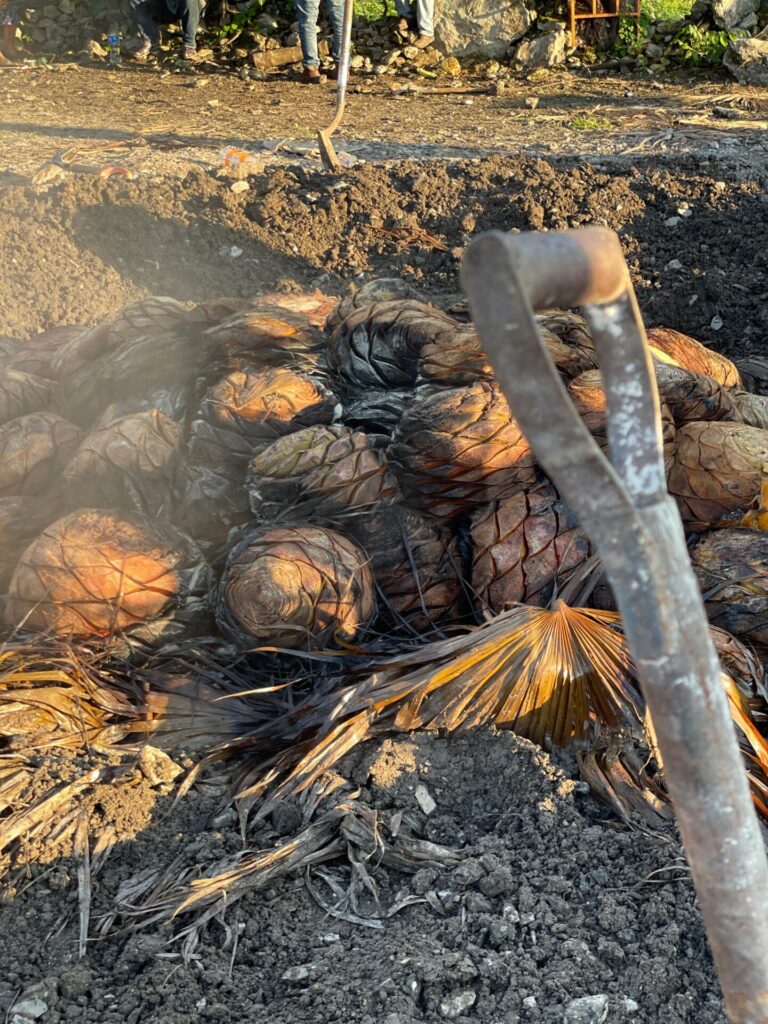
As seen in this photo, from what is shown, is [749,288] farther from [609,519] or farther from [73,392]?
[609,519]

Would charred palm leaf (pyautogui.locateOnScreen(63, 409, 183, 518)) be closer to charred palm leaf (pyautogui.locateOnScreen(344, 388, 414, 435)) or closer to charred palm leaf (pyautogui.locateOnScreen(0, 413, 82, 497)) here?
charred palm leaf (pyautogui.locateOnScreen(0, 413, 82, 497))

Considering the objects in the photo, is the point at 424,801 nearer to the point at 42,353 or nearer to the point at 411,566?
the point at 411,566

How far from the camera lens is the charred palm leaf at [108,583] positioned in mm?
2811

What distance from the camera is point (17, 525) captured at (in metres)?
3.08

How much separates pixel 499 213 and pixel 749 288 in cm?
164

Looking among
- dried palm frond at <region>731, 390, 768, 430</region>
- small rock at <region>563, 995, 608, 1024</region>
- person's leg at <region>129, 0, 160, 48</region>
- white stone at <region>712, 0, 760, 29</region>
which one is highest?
white stone at <region>712, 0, 760, 29</region>

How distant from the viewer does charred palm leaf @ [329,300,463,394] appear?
3.25m

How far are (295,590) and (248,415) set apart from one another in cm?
65

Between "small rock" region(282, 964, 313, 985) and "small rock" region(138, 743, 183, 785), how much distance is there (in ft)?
2.21

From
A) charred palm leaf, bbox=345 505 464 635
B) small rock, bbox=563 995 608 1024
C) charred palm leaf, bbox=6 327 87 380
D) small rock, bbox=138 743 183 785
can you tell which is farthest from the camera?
charred palm leaf, bbox=6 327 87 380

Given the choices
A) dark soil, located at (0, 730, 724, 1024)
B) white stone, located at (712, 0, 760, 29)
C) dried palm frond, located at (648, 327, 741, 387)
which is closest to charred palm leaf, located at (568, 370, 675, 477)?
dried palm frond, located at (648, 327, 741, 387)

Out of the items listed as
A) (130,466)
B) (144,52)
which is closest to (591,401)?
(130,466)

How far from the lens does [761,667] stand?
9.48 feet

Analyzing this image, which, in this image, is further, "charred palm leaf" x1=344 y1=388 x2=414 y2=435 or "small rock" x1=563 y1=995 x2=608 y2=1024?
"charred palm leaf" x1=344 y1=388 x2=414 y2=435
